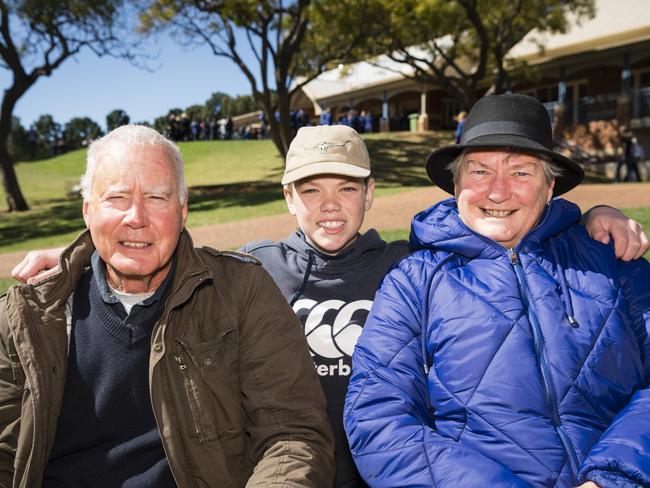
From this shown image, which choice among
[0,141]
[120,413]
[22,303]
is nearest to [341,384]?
[120,413]

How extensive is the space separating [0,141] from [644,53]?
2655cm

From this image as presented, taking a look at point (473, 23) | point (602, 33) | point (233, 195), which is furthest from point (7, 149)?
point (602, 33)

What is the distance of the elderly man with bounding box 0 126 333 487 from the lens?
2139 mm

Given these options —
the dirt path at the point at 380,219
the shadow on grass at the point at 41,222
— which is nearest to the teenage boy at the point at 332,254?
the dirt path at the point at 380,219

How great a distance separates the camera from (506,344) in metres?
2.25

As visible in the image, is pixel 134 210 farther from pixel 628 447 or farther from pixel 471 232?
pixel 628 447

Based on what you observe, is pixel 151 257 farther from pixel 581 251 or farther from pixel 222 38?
pixel 222 38

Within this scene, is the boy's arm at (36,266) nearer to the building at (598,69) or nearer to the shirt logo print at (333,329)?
the shirt logo print at (333,329)

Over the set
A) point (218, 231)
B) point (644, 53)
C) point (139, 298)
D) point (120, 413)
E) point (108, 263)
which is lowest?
point (218, 231)

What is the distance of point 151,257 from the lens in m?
2.33

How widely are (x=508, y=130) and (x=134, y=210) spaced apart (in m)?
1.65

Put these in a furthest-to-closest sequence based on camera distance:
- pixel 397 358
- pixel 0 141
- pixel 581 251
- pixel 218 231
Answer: pixel 0 141
pixel 218 231
pixel 581 251
pixel 397 358

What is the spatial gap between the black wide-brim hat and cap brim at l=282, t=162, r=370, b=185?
1.25 feet

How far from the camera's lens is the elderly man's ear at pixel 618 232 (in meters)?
2.46
